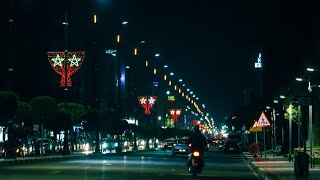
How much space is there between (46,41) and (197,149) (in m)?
91.3

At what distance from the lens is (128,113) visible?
Result: 187 meters

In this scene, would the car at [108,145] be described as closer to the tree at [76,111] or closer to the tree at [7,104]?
the tree at [76,111]

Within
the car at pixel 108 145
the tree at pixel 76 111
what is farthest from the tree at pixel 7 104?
the car at pixel 108 145

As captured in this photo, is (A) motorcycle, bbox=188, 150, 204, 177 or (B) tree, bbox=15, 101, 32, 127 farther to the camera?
(B) tree, bbox=15, 101, 32, 127

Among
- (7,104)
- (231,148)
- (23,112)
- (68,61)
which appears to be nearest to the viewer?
(68,61)

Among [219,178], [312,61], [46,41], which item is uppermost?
[46,41]

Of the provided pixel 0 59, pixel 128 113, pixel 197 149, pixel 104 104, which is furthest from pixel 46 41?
pixel 197 149

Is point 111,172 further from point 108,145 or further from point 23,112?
point 108,145

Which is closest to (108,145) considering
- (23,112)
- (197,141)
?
(23,112)

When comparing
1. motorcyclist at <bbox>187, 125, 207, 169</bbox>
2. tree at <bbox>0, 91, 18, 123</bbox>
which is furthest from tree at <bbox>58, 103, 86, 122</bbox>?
motorcyclist at <bbox>187, 125, 207, 169</bbox>

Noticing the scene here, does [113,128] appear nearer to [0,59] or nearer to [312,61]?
[0,59]

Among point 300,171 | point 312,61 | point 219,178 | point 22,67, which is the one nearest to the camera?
point 300,171

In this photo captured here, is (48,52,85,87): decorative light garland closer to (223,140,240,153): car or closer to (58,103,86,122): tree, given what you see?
(58,103,86,122): tree

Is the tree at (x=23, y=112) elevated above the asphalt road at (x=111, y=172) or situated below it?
above
